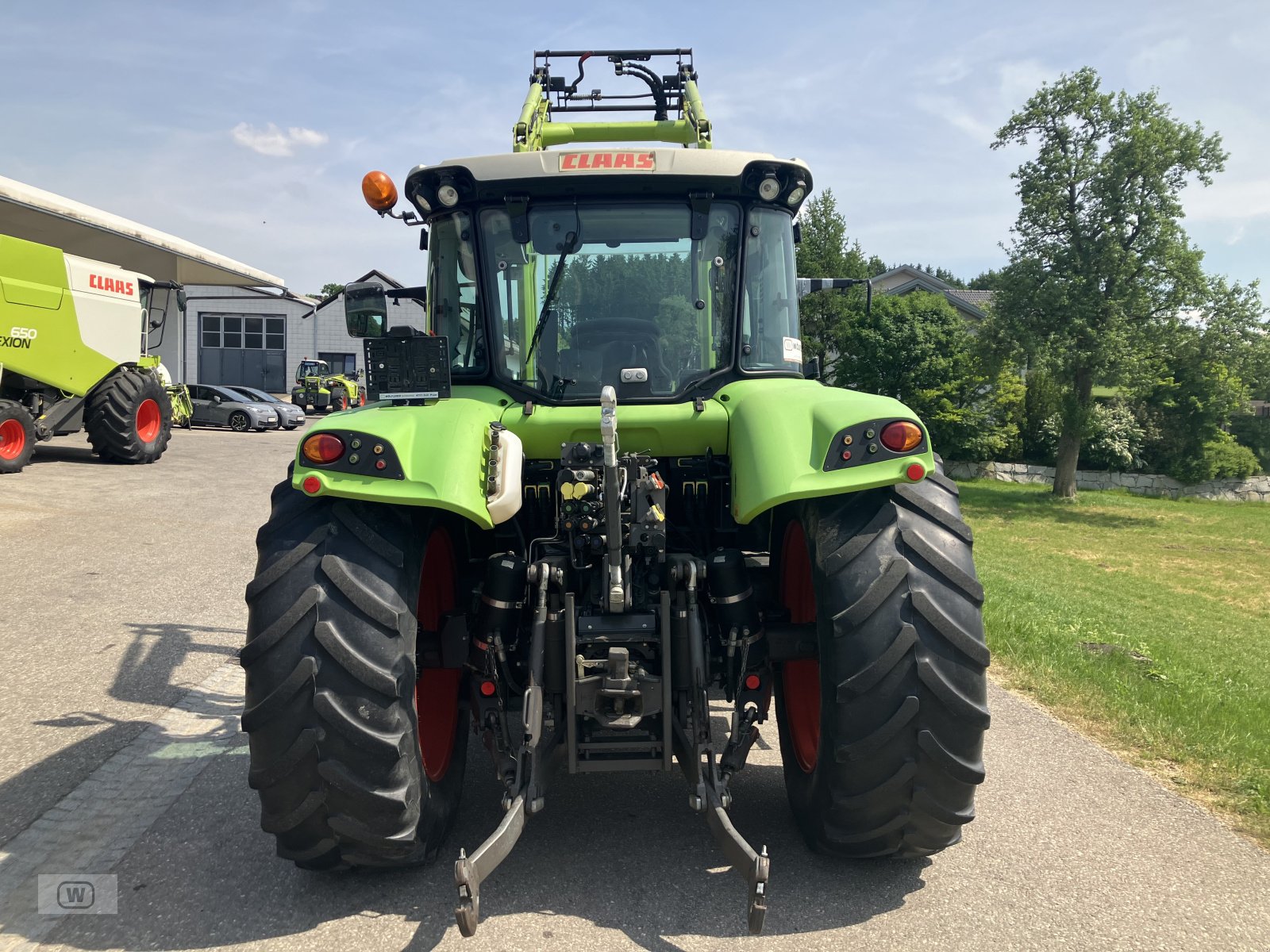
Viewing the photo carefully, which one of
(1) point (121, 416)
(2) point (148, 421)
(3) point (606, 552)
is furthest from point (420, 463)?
(2) point (148, 421)

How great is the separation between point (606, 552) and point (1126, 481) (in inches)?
1412

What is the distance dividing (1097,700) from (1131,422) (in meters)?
32.6

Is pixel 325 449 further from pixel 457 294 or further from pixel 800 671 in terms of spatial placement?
pixel 800 671

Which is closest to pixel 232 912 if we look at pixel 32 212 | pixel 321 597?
pixel 321 597

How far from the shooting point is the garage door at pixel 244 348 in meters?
45.0

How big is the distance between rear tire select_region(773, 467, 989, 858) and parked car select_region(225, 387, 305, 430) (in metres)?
27.1

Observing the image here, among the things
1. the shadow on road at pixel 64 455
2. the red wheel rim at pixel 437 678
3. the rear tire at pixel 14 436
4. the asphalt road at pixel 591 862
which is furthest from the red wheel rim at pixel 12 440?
the red wheel rim at pixel 437 678

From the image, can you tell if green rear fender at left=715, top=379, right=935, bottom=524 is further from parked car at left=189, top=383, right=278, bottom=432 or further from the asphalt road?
parked car at left=189, top=383, right=278, bottom=432

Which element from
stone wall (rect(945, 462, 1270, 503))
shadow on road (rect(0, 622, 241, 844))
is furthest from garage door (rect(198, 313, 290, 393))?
shadow on road (rect(0, 622, 241, 844))

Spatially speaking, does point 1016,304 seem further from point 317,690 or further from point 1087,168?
point 317,690

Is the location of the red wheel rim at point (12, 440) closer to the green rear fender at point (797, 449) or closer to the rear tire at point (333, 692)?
the rear tire at point (333, 692)

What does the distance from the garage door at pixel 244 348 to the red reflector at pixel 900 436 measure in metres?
46.2

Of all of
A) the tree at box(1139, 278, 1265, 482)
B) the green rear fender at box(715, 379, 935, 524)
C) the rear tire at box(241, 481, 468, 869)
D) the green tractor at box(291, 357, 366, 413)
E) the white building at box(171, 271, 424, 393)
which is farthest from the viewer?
the white building at box(171, 271, 424, 393)

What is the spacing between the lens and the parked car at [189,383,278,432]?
26.7m
